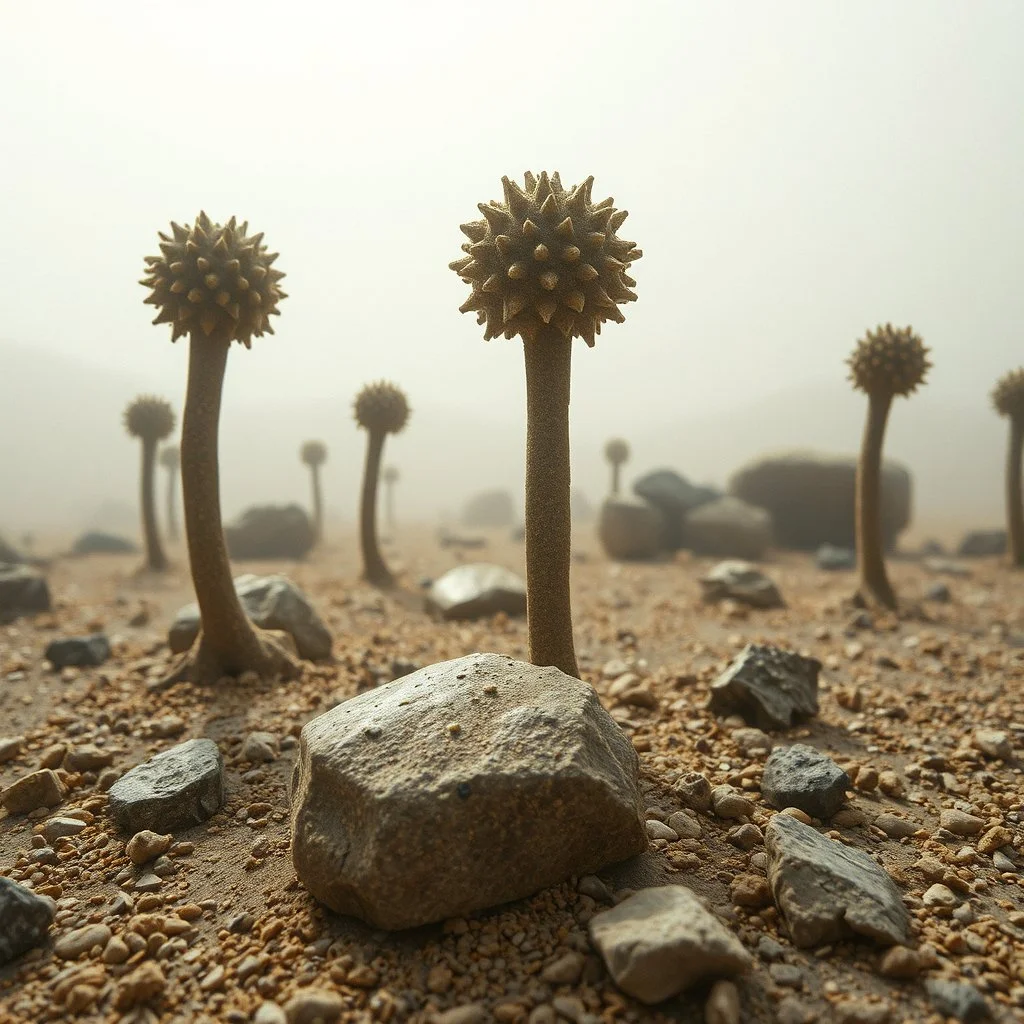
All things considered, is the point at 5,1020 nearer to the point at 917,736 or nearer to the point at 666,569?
the point at 917,736

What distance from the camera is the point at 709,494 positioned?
54.2 feet

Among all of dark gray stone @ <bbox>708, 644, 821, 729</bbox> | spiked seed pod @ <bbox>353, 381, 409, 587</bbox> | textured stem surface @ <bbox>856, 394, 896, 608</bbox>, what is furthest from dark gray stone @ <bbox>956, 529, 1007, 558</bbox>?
spiked seed pod @ <bbox>353, 381, 409, 587</bbox>

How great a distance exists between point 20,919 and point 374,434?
966 cm

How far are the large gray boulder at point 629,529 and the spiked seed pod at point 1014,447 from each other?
265 inches

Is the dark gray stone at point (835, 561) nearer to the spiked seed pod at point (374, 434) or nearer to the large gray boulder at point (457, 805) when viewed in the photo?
the spiked seed pod at point (374, 434)

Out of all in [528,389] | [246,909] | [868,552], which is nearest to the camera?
[246,909]

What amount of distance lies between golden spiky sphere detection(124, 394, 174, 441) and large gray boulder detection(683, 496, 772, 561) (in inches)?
471

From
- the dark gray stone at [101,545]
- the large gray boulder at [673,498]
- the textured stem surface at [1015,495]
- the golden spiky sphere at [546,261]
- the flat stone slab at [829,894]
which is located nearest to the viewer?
the flat stone slab at [829,894]

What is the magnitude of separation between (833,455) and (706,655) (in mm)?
12270

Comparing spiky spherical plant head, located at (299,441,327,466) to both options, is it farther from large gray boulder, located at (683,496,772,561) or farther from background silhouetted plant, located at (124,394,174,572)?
large gray boulder, located at (683,496,772,561)

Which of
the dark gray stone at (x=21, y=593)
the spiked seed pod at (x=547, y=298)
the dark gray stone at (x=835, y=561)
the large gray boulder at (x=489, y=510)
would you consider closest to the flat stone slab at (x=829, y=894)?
the spiked seed pod at (x=547, y=298)

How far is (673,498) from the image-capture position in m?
16.1

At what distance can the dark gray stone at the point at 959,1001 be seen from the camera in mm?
2377

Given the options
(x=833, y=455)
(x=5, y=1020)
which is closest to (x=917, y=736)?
(x=5, y=1020)
